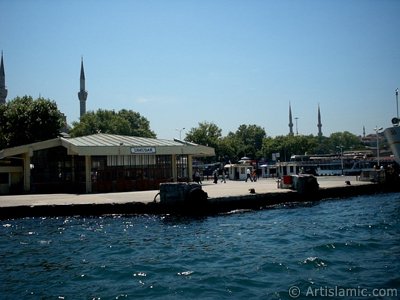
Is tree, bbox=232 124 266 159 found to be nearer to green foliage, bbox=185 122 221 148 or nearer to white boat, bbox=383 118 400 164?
green foliage, bbox=185 122 221 148

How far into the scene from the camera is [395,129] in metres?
32.3

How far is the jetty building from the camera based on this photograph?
28578 mm

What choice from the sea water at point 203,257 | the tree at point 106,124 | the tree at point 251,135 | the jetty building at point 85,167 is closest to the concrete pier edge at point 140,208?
the sea water at point 203,257

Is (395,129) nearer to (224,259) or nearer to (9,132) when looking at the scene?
(224,259)

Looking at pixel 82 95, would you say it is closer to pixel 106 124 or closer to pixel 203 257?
pixel 106 124

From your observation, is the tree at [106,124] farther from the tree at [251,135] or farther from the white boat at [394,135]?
the white boat at [394,135]

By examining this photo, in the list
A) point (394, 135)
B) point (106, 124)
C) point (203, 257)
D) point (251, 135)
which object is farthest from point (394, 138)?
point (251, 135)

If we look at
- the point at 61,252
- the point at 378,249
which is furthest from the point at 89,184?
the point at 378,249

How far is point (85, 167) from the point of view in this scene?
28.8 m

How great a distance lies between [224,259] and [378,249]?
16.7 ft

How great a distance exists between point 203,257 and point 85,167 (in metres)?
Result: 18.8

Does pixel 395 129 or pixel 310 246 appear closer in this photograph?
pixel 310 246

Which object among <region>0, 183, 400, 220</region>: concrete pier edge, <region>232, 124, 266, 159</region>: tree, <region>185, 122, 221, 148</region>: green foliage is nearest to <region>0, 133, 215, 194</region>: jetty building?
<region>0, 183, 400, 220</region>: concrete pier edge

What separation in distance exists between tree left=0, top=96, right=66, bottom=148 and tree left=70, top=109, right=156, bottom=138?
1634cm
